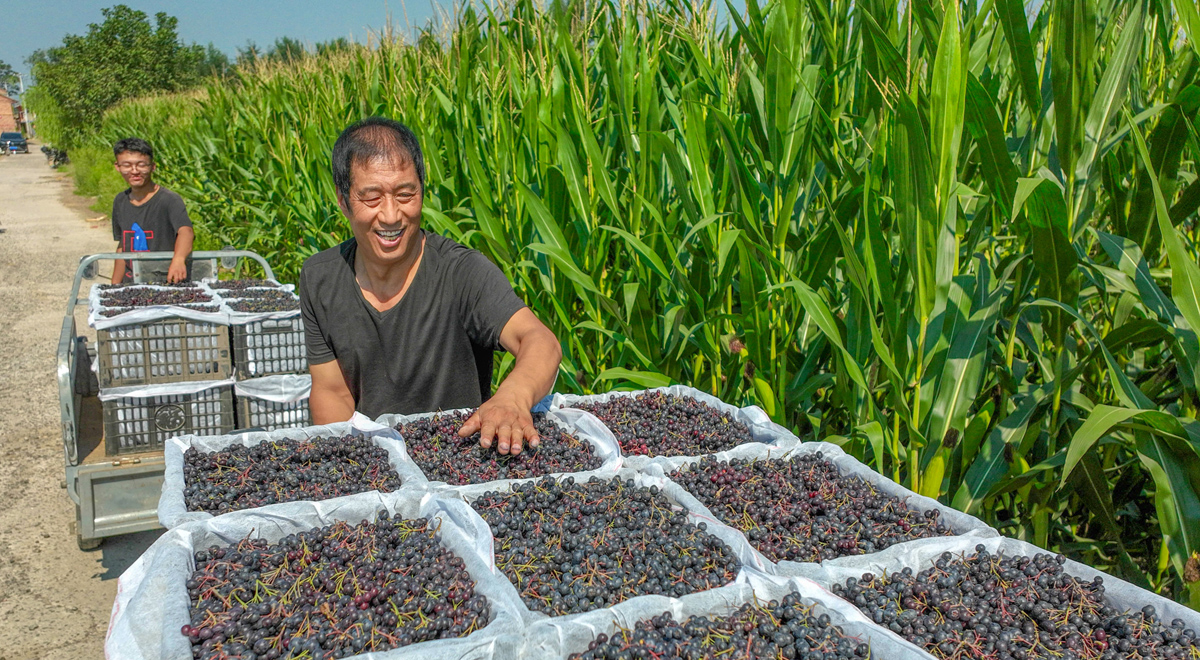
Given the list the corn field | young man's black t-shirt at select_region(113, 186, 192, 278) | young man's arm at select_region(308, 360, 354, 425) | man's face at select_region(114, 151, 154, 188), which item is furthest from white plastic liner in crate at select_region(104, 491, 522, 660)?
man's face at select_region(114, 151, 154, 188)

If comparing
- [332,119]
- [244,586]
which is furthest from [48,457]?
[244,586]

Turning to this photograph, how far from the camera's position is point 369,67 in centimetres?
731

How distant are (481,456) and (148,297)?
3.11 m

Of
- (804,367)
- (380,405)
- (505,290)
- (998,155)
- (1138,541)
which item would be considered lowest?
(1138,541)

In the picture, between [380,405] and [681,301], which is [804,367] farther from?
[380,405]

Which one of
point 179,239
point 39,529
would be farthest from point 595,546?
point 179,239

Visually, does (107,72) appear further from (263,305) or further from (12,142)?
(263,305)

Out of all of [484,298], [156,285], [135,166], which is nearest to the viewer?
[484,298]

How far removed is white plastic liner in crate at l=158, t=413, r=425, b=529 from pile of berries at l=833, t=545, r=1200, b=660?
45.4 inches

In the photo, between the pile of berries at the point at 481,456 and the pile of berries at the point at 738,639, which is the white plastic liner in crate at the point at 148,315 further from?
the pile of berries at the point at 738,639

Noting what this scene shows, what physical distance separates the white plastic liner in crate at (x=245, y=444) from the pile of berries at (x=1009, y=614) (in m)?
1.15

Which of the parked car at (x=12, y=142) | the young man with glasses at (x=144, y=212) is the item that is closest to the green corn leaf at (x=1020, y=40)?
the young man with glasses at (x=144, y=212)

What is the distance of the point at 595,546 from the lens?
1.71 metres

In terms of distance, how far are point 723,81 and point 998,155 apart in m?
1.47
